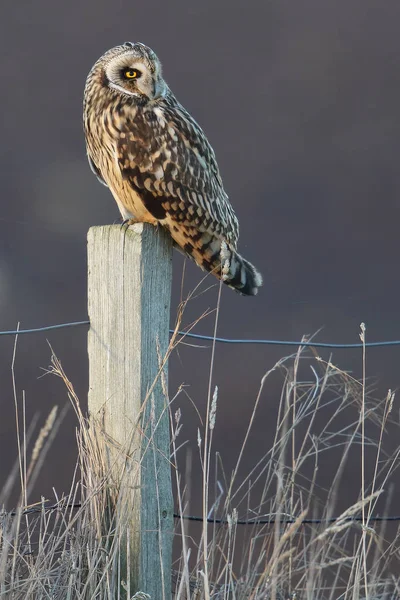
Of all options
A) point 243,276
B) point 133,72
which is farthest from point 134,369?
point 133,72

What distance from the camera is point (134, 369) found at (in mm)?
1419

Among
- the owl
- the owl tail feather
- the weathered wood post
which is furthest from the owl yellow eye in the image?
the weathered wood post

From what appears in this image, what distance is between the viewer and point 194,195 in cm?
199

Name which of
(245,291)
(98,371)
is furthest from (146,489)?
(245,291)

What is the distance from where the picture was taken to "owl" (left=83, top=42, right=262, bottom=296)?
6.35 ft

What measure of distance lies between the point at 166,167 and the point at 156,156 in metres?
0.04

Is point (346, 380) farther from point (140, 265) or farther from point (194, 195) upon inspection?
point (194, 195)

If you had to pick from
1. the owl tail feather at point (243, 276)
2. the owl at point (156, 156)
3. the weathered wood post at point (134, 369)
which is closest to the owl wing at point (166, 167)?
the owl at point (156, 156)

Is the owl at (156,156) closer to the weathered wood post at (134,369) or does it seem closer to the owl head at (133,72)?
the owl head at (133,72)

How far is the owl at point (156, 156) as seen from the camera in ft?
6.35

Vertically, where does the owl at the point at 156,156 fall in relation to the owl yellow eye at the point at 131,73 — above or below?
below

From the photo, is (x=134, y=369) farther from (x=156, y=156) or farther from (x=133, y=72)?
(x=133, y=72)

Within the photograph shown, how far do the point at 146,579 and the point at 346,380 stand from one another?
52cm

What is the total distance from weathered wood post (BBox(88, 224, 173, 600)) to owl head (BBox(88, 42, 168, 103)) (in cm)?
60
